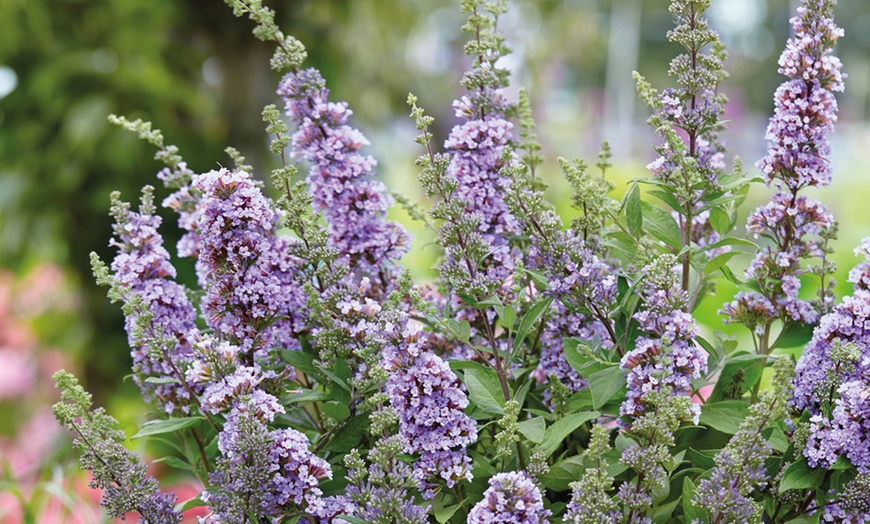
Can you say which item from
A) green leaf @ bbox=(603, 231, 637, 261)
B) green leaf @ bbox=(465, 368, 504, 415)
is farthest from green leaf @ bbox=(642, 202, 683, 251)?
green leaf @ bbox=(465, 368, 504, 415)

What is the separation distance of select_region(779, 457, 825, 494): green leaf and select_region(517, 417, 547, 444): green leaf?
0.70 feet

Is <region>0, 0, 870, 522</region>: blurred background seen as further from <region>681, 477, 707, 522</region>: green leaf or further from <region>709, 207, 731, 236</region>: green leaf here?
<region>681, 477, 707, 522</region>: green leaf

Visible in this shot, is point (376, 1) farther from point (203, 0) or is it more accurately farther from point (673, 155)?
point (673, 155)

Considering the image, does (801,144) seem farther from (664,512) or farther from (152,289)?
(152,289)

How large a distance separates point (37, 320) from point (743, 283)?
10.1 feet

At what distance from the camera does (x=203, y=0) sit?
284cm

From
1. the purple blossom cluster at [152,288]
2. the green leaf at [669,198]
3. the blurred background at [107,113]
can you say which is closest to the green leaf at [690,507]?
the green leaf at [669,198]

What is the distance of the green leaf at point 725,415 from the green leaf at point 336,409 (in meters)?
0.33

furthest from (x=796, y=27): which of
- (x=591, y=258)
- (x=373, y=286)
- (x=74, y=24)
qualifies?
(x=74, y=24)

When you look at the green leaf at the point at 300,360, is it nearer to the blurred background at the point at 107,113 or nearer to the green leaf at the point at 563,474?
the green leaf at the point at 563,474

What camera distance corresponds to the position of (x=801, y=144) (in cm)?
91

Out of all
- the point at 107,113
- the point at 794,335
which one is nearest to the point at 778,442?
the point at 794,335

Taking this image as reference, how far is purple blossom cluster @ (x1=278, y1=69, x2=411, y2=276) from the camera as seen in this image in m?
0.98

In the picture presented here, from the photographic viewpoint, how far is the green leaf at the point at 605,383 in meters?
0.80
